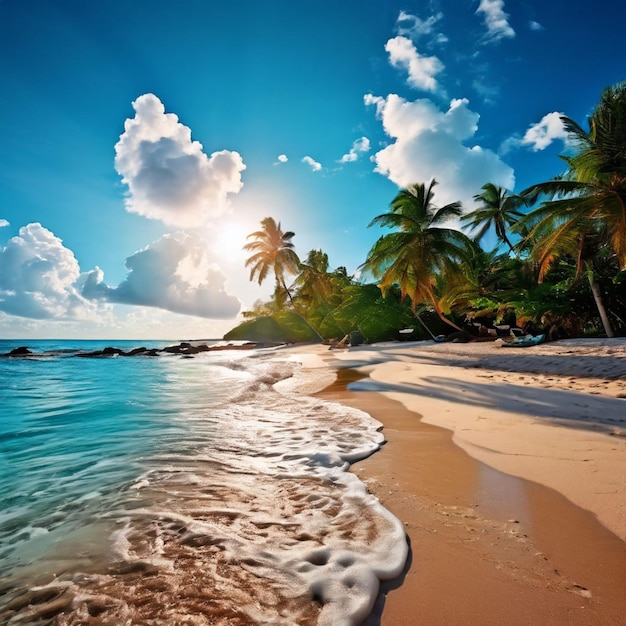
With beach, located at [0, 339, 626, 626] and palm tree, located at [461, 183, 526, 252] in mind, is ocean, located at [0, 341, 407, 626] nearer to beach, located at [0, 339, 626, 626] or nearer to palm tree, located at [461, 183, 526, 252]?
beach, located at [0, 339, 626, 626]

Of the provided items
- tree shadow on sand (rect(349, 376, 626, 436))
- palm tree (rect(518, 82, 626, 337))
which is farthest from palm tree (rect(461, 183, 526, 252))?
tree shadow on sand (rect(349, 376, 626, 436))

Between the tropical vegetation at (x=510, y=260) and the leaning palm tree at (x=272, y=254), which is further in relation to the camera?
the leaning palm tree at (x=272, y=254)

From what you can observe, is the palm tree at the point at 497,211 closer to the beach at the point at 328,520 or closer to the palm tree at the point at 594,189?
the palm tree at the point at 594,189

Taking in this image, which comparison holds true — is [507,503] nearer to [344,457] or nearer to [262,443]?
[344,457]

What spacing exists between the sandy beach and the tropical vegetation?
10197mm

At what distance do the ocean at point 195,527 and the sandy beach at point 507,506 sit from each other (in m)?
0.20

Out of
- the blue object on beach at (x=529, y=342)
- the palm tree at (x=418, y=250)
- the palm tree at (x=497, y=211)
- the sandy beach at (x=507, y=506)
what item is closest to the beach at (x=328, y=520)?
the sandy beach at (x=507, y=506)

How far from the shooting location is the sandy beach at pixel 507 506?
141 cm

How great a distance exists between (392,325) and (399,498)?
2616 cm

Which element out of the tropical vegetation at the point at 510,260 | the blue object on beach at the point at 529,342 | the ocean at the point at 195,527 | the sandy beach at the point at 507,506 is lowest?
the ocean at the point at 195,527

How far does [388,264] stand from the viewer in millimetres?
19297

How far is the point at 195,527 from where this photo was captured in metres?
2.19

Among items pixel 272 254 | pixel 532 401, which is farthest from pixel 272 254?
pixel 532 401

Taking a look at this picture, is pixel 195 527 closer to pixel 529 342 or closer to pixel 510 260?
pixel 529 342
